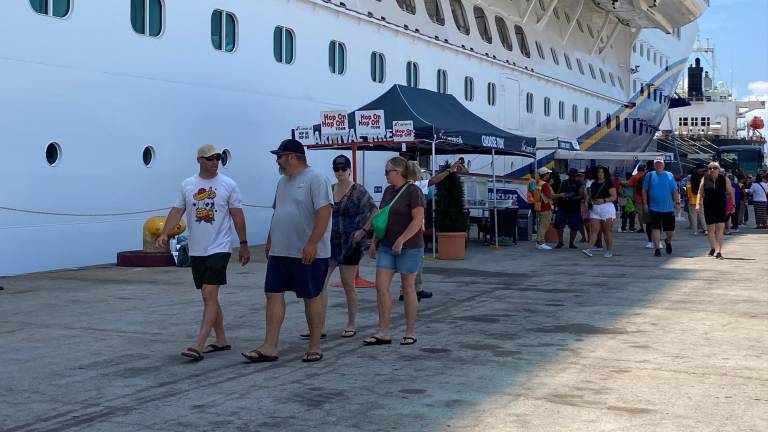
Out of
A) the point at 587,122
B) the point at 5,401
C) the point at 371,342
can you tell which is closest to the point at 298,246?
the point at 371,342

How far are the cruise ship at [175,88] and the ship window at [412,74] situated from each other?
50 millimetres

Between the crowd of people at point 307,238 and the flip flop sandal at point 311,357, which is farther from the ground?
the crowd of people at point 307,238

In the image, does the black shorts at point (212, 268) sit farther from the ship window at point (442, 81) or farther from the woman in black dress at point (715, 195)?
the ship window at point (442, 81)

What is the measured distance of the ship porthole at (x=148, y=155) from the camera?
49.8 feet

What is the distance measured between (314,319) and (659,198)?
33.3 ft

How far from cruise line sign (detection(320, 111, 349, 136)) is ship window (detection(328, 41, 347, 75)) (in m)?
5.85

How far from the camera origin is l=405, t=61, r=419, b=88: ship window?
2308cm

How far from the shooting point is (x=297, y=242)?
6766 mm

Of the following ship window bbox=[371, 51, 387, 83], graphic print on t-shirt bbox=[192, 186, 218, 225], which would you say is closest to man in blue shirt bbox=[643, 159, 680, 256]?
ship window bbox=[371, 51, 387, 83]

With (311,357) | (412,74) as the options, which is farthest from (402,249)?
(412,74)

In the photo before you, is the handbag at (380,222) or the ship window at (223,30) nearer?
the handbag at (380,222)

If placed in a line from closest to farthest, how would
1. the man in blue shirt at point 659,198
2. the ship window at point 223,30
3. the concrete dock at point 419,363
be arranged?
the concrete dock at point 419,363 < the man in blue shirt at point 659,198 < the ship window at point 223,30

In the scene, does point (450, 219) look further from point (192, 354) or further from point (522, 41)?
point (522, 41)

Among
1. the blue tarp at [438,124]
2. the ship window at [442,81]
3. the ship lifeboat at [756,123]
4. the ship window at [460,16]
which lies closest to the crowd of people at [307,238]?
the blue tarp at [438,124]
